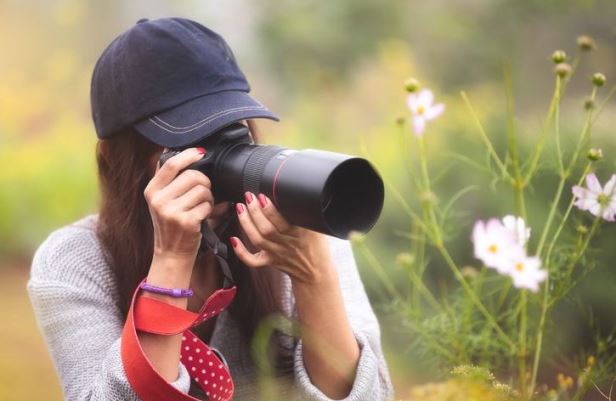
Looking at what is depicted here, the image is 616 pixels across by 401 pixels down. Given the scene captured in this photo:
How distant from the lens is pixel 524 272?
64 cm

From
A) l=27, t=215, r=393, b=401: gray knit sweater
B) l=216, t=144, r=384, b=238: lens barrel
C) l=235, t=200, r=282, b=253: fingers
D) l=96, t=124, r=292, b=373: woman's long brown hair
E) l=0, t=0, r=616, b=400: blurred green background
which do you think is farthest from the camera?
l=0, t=0, r=616, b=400: blurred green background

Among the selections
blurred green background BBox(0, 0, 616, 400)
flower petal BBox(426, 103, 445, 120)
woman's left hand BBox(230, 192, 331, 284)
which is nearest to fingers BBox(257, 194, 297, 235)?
woman's left hand BBox(230, 192, 331, 284)

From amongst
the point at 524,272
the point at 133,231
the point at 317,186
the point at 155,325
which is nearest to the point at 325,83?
the point at 133,231

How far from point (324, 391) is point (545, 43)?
2.24 metres

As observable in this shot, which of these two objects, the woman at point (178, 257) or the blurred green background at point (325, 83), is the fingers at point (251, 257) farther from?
the blurred green background at point (325, 83)

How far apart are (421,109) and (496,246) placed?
1.29ft

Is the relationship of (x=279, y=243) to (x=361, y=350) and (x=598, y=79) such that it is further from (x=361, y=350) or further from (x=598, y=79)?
(x=598, y=79)

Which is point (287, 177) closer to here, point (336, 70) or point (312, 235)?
point (312, 235)

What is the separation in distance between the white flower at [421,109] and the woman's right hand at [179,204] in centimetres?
26

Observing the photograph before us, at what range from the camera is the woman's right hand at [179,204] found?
974mm

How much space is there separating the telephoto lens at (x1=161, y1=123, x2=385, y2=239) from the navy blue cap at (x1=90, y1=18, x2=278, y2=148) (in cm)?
8

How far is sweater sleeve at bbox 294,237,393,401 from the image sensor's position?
1072 mm

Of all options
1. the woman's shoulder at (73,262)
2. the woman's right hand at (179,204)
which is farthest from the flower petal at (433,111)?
the woman's shoulder at (73,262)

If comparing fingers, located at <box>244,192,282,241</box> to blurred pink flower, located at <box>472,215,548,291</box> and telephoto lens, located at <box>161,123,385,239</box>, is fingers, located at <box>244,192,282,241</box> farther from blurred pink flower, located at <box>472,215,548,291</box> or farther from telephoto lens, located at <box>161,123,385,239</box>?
blurred pink flower, located at <box>472,215,548,291</box>
